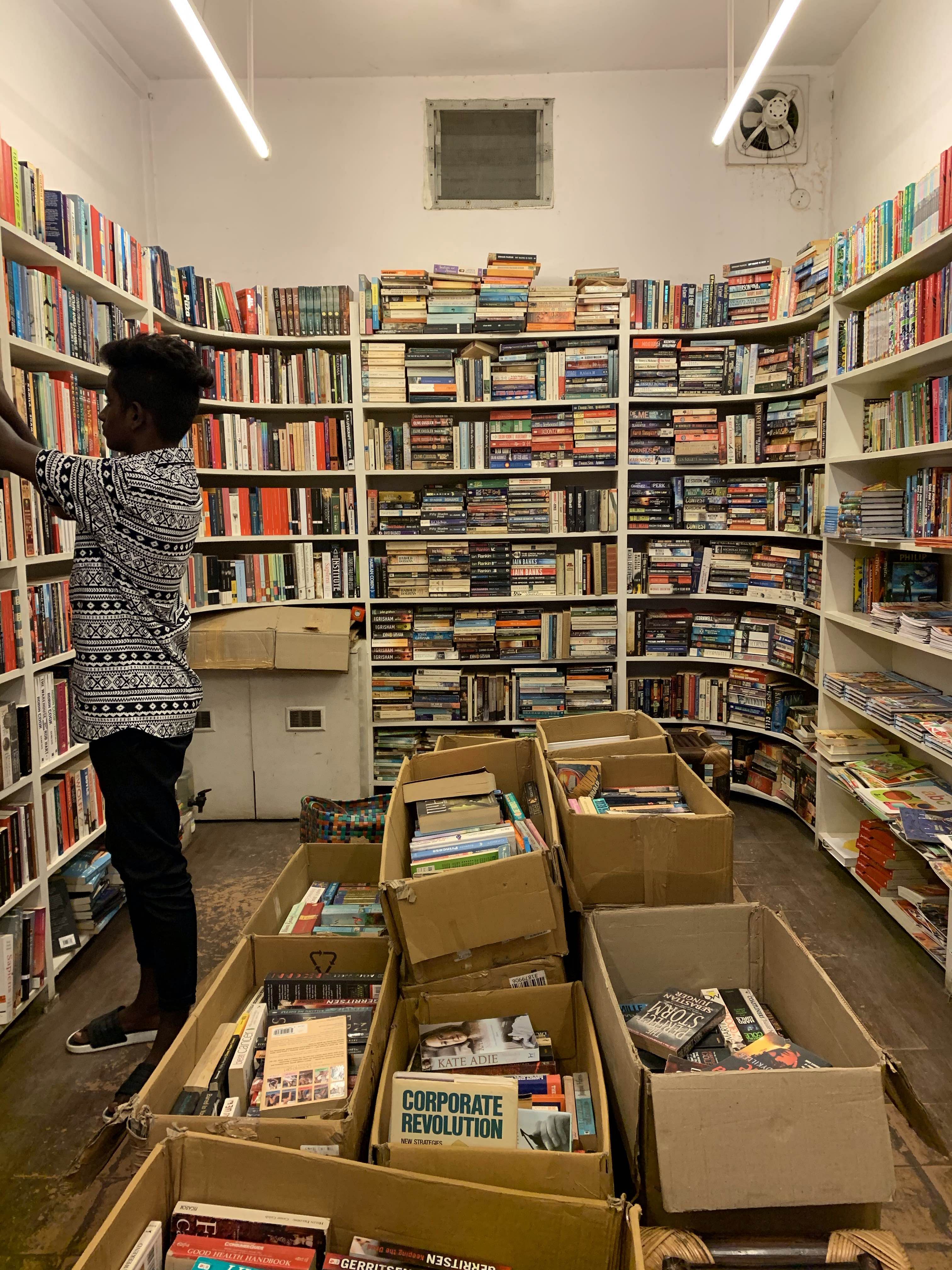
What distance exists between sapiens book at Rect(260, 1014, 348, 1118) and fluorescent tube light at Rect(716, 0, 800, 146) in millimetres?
2600

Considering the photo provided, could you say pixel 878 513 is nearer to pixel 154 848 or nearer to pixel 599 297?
pixel 599 297

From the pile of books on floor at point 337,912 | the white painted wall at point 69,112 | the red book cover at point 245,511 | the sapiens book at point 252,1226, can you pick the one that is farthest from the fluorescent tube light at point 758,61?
the sapiens book at point 252,1226

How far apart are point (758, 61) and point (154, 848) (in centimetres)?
296

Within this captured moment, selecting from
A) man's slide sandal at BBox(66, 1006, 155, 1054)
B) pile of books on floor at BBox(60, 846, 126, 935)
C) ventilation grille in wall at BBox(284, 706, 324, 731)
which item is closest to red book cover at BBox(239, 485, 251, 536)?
ventilation grille in wall at BBox(284, 706, 324, 731)

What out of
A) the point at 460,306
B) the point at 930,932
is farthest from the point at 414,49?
the point at 930,932

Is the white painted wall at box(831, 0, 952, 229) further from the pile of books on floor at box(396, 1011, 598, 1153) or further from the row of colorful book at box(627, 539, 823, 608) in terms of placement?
the pile of books on floor at box(396, 1011, 598, 1153)

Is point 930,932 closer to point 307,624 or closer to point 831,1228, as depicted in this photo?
point 831,1228

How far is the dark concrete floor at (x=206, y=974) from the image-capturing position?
1608 mm

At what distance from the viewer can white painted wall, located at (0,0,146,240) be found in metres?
3.00

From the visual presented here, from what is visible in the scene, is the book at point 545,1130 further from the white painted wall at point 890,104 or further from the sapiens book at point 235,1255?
the white painted wall at point 890,104

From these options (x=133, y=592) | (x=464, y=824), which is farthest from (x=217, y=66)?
(x=464, y=824)

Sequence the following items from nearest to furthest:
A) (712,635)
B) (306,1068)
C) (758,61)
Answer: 1. (306,1068)
2. (758,61)
3. (712,635)

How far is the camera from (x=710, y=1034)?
65.4 inches

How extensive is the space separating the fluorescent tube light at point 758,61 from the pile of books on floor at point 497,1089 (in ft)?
8.71
